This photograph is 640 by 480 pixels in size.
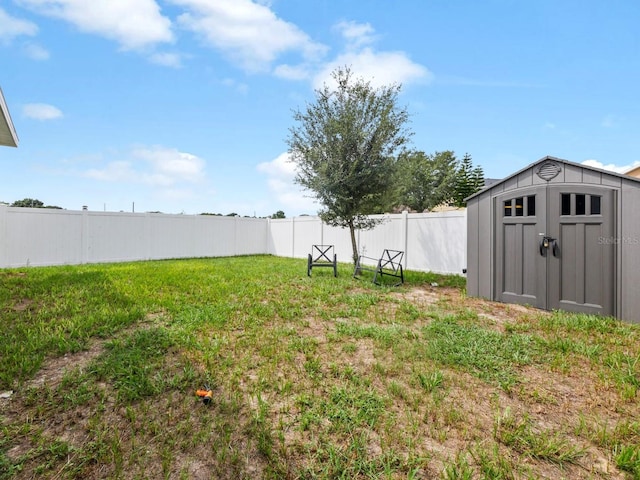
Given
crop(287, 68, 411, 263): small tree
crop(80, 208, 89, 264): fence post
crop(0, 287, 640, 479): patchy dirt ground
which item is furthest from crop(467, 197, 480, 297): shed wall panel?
crop(80, 208, 89, 264): fence post

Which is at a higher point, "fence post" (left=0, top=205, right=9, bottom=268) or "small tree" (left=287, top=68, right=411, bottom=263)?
"small tree" (left=287, top=68, right=411, bottom=263)

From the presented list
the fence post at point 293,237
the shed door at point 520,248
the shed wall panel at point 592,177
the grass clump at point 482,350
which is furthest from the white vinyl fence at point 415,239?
the grass clump at point 482,350

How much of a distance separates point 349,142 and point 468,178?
23829 millimetres

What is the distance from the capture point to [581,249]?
4137mm

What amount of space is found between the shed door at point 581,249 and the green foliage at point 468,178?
22089 mm

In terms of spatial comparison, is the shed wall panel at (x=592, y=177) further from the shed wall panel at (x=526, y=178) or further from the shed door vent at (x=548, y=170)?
the shed wall panel at (x=526, y=178)

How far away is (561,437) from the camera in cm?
177

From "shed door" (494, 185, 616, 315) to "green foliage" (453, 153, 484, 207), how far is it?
71.5 ft

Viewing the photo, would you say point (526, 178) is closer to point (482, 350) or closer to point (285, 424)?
point (482, 350)

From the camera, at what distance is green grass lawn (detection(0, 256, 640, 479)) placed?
5.17ft

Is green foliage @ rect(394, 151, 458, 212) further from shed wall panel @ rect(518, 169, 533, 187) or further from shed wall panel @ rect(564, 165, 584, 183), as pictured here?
shed wall panel @ rect(564, 165, 584, 183)

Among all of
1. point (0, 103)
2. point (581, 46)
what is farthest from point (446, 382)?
point (581, 46)

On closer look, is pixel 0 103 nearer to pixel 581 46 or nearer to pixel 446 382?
pixel 446 382

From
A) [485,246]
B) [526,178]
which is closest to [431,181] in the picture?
[485,246]
